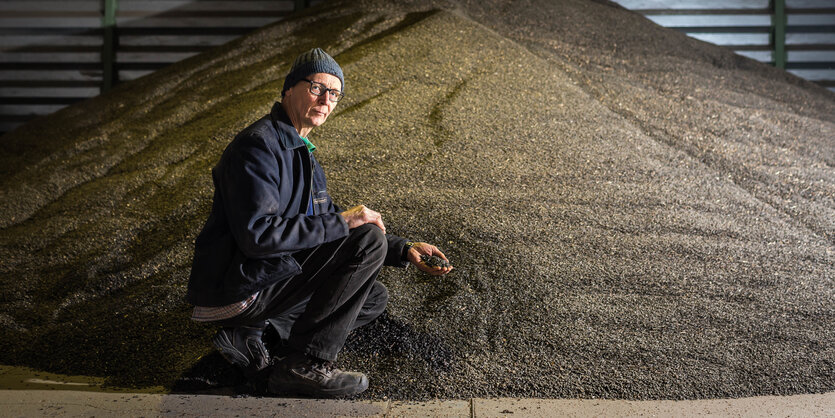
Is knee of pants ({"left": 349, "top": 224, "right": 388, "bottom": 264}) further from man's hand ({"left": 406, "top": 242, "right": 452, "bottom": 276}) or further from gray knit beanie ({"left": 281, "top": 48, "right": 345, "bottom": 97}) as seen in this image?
gray knit beanie ({"left": 281, "top": 48, "right": 345, "bottom": 97})

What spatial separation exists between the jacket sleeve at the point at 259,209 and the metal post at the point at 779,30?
5781 millimetres

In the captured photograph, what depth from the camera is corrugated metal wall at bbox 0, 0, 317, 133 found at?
236 inches

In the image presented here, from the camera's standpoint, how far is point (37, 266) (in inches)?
92.4

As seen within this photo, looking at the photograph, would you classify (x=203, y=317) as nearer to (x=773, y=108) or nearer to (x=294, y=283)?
(x=294, y=283)

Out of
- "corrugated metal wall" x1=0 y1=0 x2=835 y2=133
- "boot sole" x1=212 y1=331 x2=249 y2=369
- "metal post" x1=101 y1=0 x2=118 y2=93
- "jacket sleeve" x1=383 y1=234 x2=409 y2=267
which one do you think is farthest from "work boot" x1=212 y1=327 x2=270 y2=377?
"metal post" x1=101 y1=0 x2=118 y2=93

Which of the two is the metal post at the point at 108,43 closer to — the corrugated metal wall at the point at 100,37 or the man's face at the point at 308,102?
the corrugated metal wall at the point at 100,37

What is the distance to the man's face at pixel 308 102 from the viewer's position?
5.02ft

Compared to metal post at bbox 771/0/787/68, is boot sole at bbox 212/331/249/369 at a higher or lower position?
lower

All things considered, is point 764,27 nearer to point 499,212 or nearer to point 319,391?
point 499,212

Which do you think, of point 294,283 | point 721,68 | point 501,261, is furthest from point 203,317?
point 721,68

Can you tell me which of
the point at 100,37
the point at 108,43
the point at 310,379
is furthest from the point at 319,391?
the point at 100,37

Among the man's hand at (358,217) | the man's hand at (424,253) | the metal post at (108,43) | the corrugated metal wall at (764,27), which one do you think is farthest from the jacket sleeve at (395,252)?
the metal post at (108,43)

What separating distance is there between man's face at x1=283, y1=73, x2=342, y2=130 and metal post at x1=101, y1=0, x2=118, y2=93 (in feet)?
17.4

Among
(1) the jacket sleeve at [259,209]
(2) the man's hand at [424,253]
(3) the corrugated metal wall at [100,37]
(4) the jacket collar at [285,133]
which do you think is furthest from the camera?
(3) the corrugated metal wall at [100,37]
